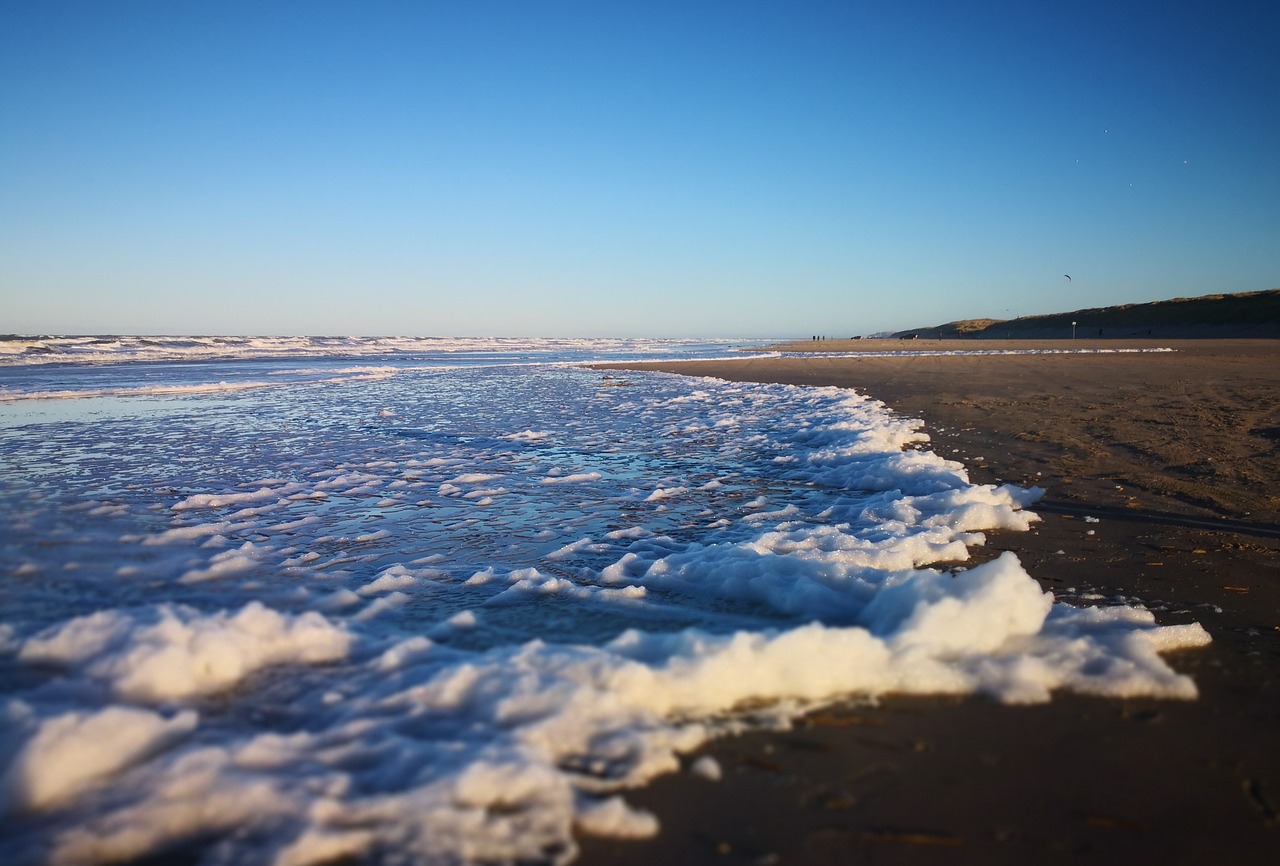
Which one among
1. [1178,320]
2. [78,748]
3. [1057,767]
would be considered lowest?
[1057,767]

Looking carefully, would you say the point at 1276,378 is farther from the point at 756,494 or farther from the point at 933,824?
the point at 933,824

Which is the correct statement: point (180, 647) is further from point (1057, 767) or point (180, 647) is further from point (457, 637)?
point (1057, 767)

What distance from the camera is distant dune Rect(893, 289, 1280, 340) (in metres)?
48.2

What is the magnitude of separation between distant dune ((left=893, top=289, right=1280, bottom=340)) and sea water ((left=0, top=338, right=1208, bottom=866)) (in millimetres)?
54431

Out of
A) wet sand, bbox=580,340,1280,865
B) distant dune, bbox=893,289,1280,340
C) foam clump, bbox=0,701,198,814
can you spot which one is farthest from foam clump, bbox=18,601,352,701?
distant dune, bbox=893,289,1280,340

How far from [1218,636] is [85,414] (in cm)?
1510

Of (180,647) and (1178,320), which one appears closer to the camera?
(180,647)

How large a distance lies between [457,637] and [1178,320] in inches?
2672

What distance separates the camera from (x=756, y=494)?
614 centimetres

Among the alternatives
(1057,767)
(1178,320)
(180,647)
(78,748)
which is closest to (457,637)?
(180,647)

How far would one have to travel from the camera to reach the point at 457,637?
321 centimetres

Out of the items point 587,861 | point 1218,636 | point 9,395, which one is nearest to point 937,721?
point 587,861

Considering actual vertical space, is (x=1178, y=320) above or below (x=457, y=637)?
above

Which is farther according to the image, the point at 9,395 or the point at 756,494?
the point at 9,395
